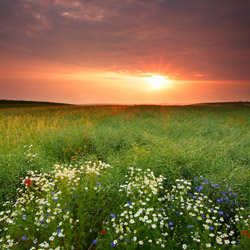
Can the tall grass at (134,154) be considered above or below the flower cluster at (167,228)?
above

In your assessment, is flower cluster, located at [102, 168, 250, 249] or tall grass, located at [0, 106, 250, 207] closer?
flower cluster, located at [102, 168, 250, 249]

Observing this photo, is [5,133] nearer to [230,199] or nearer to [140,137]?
[140,137]

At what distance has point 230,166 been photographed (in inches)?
192

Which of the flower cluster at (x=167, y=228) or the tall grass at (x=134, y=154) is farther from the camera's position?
the tall grass at (x=134, y=154)

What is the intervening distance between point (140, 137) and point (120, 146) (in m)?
0.75

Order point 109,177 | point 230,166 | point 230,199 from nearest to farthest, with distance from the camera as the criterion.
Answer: point 230,199 < point 109,177 < point 230,166

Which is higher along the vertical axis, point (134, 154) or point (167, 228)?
point (134, 154)

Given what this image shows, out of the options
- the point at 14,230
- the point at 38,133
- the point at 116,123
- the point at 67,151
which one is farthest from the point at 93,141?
the point at 14,230

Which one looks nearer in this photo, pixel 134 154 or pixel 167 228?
pixel 167 228

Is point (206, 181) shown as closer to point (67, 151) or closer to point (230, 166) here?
point (230, 166)

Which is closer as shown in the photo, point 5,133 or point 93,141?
point 93,141

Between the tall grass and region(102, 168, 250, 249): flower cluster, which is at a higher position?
the tall grass

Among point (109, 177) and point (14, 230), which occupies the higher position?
point (109, 177)

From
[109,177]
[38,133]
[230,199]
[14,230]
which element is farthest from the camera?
[38,133]
